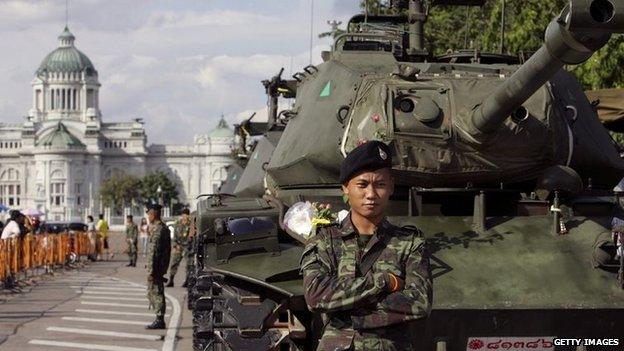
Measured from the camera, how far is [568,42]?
7.34 m

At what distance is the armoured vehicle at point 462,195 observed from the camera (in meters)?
8.58

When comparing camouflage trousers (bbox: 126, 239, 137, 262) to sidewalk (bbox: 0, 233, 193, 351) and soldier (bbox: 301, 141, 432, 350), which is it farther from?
soldier (bbox: 301, 141, 432, 350)

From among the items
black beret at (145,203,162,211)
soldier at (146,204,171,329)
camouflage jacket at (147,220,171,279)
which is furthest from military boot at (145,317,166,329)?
black beret at (145,203,162,211)

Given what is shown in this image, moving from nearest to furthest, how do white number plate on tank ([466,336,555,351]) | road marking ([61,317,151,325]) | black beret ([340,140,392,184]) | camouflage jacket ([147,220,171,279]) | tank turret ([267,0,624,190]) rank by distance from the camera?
1. black beret ([340,140,392,184])
2. white number plate on tank ([466,336,555,351])
3. tank turret ([267,0,624,190])
4. camouflage jacket ([147,220,171,279])
5. road marking ([61,317,151,325])

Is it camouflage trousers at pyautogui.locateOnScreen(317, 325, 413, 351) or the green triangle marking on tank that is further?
the green triangle marking on tank

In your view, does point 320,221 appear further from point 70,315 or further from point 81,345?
point 70,315

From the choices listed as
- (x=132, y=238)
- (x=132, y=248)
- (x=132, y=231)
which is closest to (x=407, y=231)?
(x=132, y=231)

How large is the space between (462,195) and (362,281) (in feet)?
14.1

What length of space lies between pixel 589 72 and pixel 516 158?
40.7ft

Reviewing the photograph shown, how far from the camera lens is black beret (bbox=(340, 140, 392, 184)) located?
618cm

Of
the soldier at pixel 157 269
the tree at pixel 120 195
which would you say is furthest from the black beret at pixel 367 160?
the tree at pixel 120 195

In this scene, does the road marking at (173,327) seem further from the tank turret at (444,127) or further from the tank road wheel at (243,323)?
the tank road wheel at (243,323)

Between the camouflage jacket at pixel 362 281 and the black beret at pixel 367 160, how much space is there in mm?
230

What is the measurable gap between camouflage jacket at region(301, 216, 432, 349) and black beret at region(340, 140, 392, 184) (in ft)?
0.75
